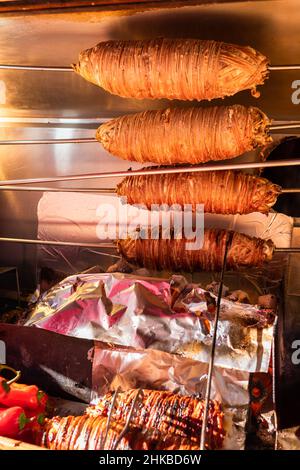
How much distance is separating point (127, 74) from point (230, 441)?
1.49 metres

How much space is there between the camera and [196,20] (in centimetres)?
175

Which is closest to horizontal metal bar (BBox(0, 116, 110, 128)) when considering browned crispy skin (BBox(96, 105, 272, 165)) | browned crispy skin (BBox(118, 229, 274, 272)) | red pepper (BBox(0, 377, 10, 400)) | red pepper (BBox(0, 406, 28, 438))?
browned crispy skin (BBox(96, 105, 272, 165))

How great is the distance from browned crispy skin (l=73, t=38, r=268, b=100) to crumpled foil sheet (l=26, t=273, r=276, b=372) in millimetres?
903

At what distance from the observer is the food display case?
1.64 m

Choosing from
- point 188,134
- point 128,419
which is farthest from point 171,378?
point 188,134

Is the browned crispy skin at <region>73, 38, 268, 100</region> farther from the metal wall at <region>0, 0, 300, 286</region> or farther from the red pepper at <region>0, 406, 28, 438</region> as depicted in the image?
the red pepper at <region>0, 406, 28, 438</region>

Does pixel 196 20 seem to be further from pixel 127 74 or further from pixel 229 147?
pixel 229 147

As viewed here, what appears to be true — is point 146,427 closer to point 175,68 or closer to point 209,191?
point 209,191

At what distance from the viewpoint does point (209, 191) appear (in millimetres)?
1787

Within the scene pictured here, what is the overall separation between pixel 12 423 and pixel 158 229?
1.03m

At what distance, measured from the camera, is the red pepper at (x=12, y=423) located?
1.77 metres

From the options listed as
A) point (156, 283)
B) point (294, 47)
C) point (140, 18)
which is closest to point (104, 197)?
point (156, 283)

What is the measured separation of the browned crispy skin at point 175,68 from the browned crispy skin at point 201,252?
0.61 metres

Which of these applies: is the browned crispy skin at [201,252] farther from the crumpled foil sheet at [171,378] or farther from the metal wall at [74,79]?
the metal wall at [74,79]
